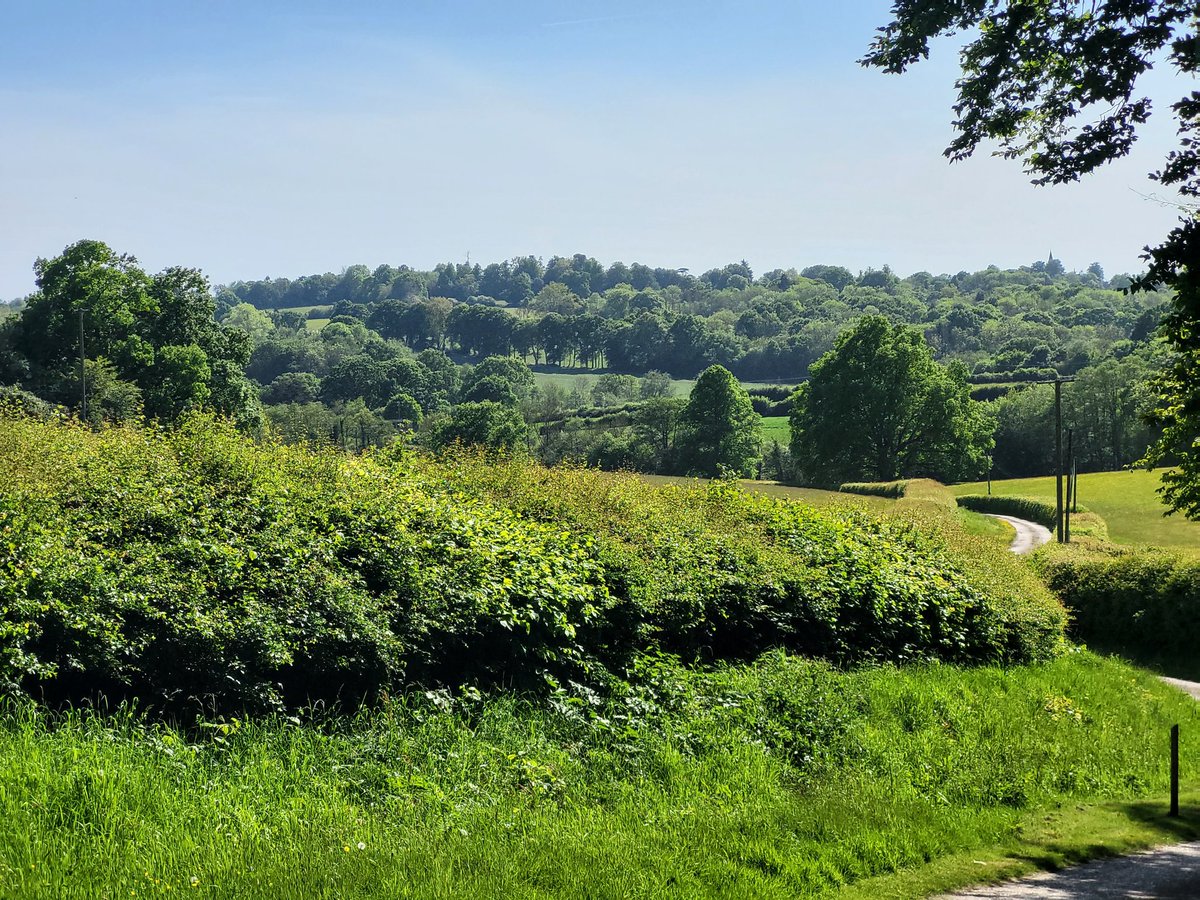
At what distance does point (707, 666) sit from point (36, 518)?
26.7 ft

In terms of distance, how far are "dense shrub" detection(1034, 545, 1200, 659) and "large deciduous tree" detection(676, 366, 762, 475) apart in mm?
56218

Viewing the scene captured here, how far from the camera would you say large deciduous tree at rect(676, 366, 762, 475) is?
90.3 m

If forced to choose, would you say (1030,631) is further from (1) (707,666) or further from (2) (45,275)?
(2) (45,275)

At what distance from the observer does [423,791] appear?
27.2 feet

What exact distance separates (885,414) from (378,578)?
69.0 m

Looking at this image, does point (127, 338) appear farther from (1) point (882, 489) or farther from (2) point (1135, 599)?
(2) point (1135, 599)

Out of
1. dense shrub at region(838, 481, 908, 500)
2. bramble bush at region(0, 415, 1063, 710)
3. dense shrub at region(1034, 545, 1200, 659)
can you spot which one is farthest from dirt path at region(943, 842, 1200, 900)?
dense shrub at region(838, 481, 908, 500)

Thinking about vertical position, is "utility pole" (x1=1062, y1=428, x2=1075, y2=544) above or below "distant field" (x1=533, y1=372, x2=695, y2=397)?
below

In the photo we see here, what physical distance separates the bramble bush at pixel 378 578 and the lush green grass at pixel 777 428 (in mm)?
93593

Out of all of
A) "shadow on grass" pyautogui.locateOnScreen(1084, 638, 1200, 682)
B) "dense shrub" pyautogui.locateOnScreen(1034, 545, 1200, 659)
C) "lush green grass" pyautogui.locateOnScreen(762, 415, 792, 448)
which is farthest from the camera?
"lush green grass" pyautogui.locateOnScreen(762, 415, 792, 448)

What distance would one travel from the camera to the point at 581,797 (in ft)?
28.8

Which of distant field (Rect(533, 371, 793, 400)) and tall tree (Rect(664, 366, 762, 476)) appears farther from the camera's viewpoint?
distant field (Rect(533, 371, 793, 400))

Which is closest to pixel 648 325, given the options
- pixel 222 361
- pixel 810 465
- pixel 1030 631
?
pixel 810 465

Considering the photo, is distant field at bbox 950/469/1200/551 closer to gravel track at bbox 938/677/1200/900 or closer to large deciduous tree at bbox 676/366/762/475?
large deciduous tree at bbox 676/366/762/475
